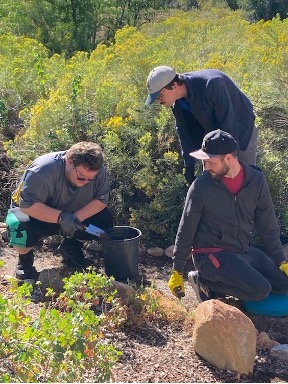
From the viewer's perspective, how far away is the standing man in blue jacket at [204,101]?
434 cm


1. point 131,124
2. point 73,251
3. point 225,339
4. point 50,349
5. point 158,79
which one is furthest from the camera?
point 131,124

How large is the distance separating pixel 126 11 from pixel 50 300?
42.4ft

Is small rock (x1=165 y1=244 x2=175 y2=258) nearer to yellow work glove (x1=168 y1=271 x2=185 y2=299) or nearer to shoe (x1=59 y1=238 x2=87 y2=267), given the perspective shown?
shoe (x1=59 y1=238 x2=87 y2=267)

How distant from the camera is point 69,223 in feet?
14.7

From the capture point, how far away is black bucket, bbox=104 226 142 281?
15.5 feet

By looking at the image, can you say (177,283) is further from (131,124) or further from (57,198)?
(131,124)

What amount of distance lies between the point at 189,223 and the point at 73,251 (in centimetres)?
127

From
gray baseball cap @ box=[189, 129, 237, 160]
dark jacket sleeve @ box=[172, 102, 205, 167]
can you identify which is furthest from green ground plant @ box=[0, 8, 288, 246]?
gray baseball cap @ box=[189, 129, 237, 160]

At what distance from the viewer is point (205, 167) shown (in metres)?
4.08

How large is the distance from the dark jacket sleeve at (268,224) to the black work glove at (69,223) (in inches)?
49.4

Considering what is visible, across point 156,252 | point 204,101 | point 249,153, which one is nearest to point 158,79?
point 204,101

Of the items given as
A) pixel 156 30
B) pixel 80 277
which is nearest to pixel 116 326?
pixel 80 277

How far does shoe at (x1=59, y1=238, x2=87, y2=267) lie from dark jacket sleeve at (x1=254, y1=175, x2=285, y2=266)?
4.87 feet

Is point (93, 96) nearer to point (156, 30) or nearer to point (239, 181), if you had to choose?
point (239, 181)
